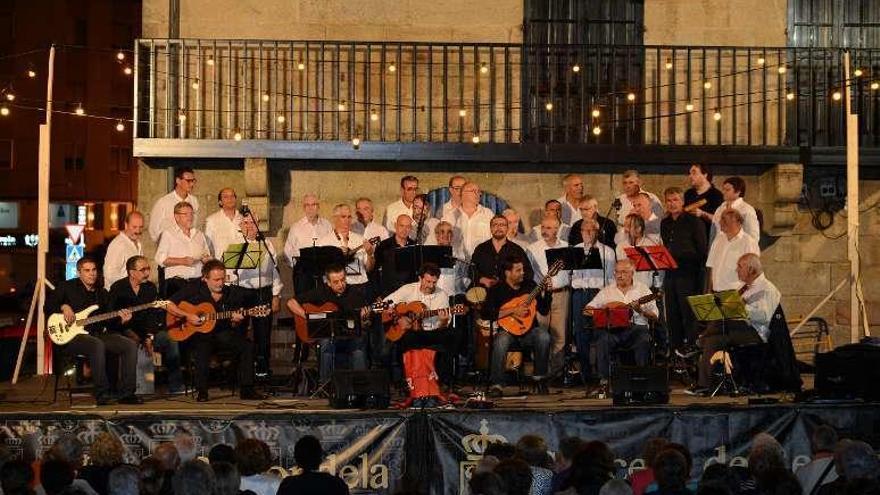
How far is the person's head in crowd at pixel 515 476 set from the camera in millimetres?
8836

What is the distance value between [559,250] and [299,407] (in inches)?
130

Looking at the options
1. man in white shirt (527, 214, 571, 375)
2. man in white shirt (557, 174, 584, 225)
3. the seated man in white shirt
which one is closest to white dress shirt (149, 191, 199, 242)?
man in white shirt (527, 214, 571, 375)

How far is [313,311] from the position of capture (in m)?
16.2

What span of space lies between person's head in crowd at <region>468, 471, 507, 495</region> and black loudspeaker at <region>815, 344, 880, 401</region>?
672cm

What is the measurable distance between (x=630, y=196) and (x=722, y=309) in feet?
8.90

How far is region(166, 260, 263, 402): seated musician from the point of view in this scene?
53.1 feet

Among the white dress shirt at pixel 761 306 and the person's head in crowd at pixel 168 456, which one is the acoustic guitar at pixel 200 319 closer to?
the white dress shirt at pixel 761 306

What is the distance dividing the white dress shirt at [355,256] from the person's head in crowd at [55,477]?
734 centimetres

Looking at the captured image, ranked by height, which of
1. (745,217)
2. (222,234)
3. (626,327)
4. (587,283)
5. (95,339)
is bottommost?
(95,339)

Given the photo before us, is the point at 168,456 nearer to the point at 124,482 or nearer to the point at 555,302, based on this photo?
the point at 124,482

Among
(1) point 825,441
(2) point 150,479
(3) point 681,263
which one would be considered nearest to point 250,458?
(2) point 150,479

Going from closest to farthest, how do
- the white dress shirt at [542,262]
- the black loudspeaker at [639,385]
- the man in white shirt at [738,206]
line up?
the black loudspeaker at [639,385] → the white dress shirt at [542,262] → the man in white shirt at [738,206]

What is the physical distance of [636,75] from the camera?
65.7 feet

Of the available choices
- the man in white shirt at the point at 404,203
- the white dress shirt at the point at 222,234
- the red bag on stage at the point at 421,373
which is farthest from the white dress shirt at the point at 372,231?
the red bag on stage at the point at 421,373
